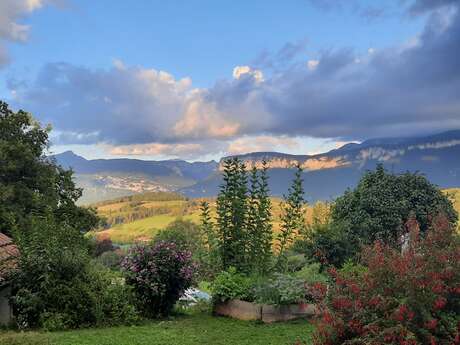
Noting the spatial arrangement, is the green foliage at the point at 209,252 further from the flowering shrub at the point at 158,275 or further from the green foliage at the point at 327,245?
the green foliage at the point at 327,245

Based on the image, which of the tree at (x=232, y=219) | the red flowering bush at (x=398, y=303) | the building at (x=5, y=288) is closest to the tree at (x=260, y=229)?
the tree at (x=232, y=219)

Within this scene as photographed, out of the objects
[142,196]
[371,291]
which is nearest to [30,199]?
[371,291]

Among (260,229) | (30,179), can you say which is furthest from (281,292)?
(30,179)

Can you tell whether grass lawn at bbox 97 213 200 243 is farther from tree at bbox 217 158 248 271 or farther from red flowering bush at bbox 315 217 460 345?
red flowering bush at bbox 315 217 460 345

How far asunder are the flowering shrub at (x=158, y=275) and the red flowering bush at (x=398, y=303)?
5557 millimetres

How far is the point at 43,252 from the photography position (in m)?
10.5

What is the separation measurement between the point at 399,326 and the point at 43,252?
7.73 meters

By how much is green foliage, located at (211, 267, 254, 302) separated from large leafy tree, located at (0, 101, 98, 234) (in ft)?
35.1

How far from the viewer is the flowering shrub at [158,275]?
11.0 metres

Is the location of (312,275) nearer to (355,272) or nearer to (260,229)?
(260,229)

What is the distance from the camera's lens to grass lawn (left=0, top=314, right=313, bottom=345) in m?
8.28

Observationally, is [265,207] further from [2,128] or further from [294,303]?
[2,128]

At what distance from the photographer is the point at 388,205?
16.3 metres

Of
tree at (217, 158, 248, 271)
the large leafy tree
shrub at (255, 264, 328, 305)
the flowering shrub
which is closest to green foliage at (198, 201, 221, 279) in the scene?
tree at (217, 158, 248, 271)
